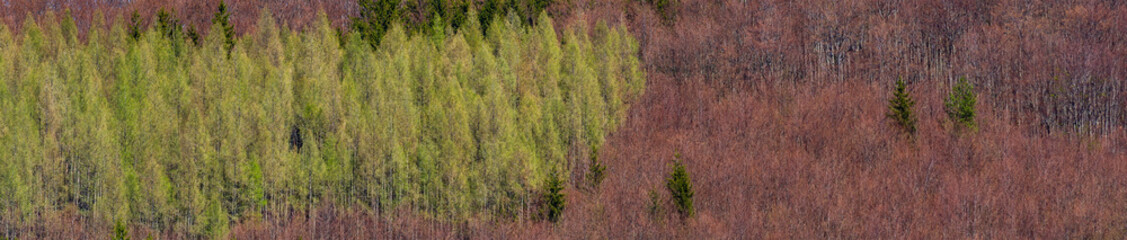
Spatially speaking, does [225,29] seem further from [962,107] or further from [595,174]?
[962,107]

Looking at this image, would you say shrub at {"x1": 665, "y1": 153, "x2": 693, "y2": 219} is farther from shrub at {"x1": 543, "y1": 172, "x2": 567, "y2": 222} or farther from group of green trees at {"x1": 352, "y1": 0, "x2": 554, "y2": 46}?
group of green trees at {"x1": 352, "y1": 0, "x2": 554, "y2": 46}

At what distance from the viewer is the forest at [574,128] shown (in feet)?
93.3

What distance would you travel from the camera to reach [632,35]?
45438 millimetres

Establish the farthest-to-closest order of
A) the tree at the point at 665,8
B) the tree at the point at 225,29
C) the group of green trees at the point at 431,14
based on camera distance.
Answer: the tree at the point at 665,8
the group of green trees at the point at 431,14
the tree at the point at 225,29

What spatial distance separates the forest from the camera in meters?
28.4

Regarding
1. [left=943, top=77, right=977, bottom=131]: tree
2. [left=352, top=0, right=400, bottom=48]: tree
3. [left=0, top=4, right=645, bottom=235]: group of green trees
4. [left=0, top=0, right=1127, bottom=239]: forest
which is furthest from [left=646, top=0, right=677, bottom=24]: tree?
[left=943, top=77, right=977, bottom=131]: tree

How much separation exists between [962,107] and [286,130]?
2306 centimetres

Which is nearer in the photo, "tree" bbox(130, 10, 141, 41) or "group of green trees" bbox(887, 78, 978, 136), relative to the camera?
"group of green trees" bbox(887, 78, 978, 136)

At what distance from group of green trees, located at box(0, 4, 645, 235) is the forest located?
88 millimetres

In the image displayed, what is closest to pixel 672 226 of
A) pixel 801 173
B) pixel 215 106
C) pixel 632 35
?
pixel 801 173

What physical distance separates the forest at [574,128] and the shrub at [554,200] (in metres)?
0.09

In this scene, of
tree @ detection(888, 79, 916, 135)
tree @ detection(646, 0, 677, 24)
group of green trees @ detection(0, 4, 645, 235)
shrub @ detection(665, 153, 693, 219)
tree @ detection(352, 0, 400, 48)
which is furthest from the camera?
tree @ detection(646, 0, 677, 24)

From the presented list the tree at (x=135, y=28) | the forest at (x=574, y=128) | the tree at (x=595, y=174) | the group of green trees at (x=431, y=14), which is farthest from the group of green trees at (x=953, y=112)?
the tree at (x=135, y=28)

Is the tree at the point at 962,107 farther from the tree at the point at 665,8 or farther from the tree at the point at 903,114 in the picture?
the tree at the point at 665,8
